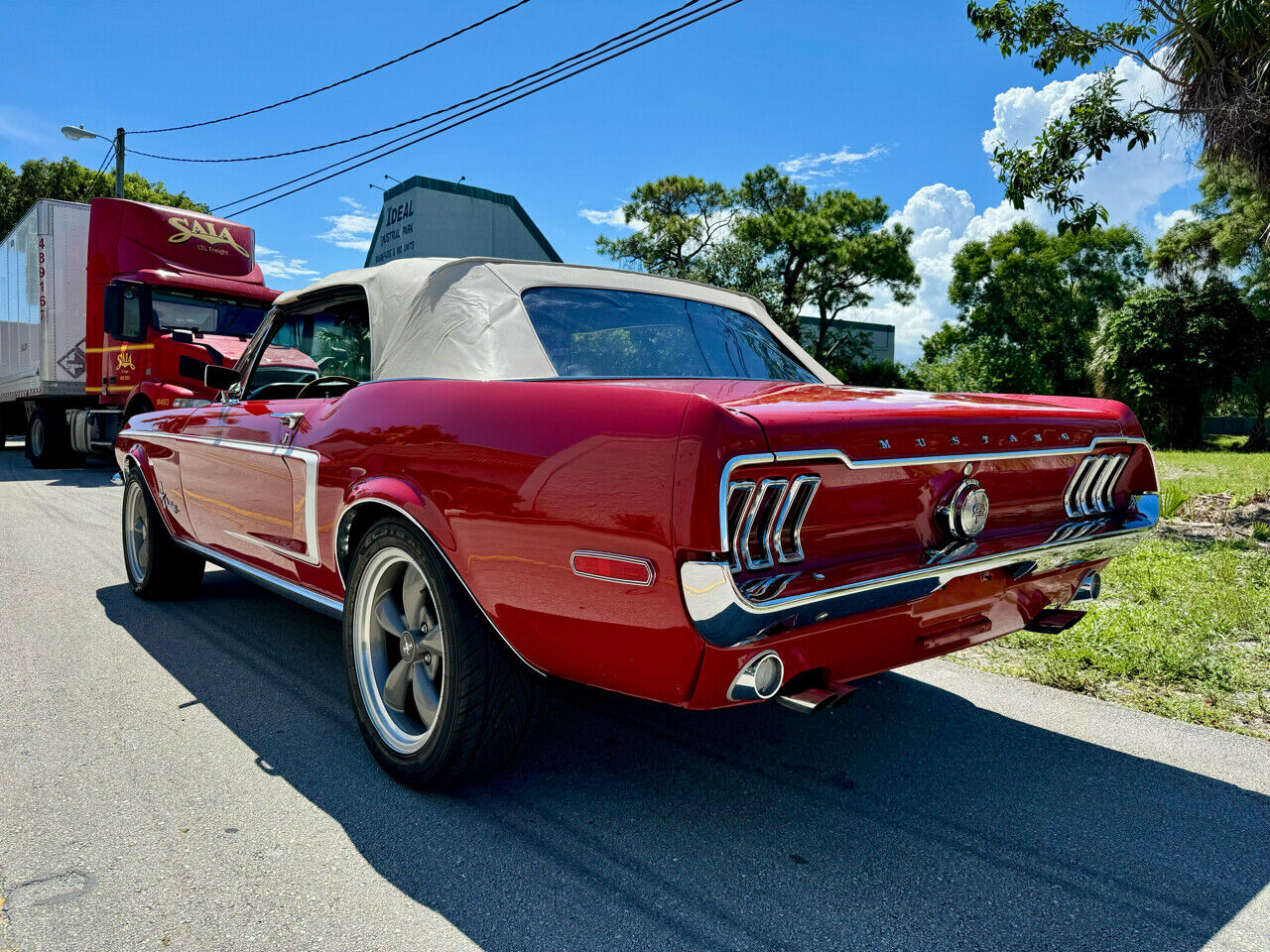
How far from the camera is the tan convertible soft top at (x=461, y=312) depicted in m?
2.80

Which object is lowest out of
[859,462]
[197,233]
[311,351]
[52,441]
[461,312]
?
[52,441]

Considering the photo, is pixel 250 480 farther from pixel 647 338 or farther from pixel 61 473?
pixel 61 473

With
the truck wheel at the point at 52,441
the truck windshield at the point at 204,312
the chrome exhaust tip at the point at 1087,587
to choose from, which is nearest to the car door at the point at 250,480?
the chrome exhaust tip at the point at 1087,587

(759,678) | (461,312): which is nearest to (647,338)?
(461,312)

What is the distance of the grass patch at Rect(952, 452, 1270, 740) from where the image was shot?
3.69m

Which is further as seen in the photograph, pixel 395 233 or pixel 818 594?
pixel 395 233

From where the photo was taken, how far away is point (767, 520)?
2.05 m

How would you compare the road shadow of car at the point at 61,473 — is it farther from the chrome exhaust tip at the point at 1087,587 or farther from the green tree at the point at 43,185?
the green tree at the point at 43,185

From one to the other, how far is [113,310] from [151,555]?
6376 millimetres

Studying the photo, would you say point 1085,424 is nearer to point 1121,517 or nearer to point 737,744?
point 1121,517

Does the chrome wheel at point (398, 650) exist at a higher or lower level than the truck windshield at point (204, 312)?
lower

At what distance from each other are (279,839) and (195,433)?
2377 millimetres

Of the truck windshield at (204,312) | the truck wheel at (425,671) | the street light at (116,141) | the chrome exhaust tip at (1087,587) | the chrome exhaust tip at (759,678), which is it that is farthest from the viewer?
the street light at (116,141)

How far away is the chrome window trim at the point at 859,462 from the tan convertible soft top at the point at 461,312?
3.13 ft
